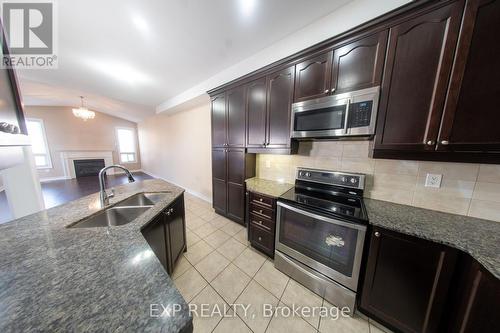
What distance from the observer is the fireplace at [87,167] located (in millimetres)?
6183

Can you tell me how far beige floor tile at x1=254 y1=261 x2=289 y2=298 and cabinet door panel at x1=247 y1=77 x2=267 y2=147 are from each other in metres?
1.52

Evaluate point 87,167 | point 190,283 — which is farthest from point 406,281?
point 87,167

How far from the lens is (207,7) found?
4.55 feet

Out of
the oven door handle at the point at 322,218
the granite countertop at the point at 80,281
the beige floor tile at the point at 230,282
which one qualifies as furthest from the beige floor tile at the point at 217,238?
the granite countertop at the point at 80,281

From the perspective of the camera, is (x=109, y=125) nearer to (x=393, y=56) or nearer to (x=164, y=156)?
(x=164, y=156)

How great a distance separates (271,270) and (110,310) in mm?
1591

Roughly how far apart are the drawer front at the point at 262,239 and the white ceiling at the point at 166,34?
7.63ft

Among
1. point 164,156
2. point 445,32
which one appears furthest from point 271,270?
point 164,156

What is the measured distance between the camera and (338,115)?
4.63ft

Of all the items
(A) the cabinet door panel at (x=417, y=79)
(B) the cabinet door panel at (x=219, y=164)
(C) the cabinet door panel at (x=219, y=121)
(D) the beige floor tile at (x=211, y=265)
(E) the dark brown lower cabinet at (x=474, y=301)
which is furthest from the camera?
(B) the cabinet door panel at (x=219, y=164)

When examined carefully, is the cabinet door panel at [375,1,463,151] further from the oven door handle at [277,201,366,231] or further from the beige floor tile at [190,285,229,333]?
the beige floor tile at [190,285,229,333]

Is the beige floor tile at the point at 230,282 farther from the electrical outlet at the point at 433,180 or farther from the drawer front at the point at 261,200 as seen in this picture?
the electrical outlet at the point at 433,180

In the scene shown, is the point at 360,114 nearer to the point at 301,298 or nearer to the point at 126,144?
the point at 301,298

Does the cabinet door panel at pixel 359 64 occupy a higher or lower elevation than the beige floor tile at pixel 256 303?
higher
